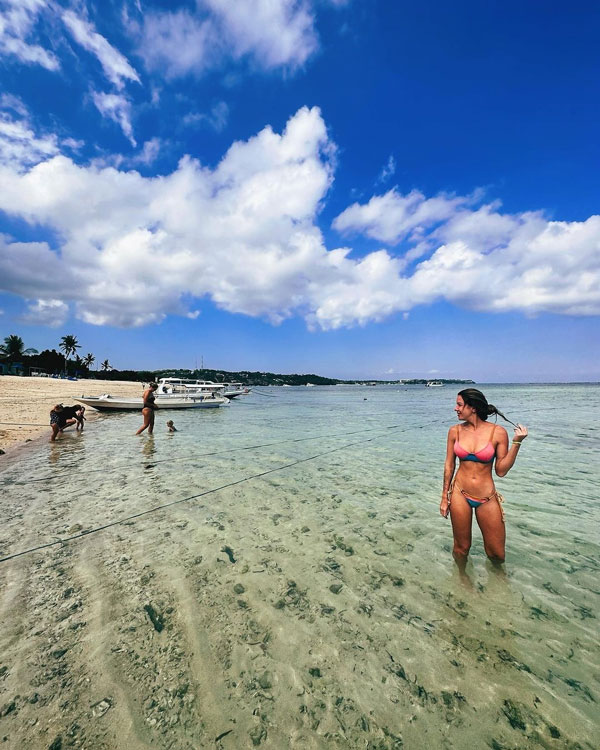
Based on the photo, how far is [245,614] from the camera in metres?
4.15

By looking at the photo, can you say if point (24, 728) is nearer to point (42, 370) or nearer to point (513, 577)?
point (513, 577)

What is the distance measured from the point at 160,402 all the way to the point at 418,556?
3189cm

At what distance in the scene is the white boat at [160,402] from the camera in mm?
29083

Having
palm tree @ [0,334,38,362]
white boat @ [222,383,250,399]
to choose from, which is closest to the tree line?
palm tree @ [0,334,38,362]

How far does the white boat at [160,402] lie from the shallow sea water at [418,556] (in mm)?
16283

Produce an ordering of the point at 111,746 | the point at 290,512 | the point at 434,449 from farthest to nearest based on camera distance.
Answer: the point at 434,449 → the point at 290,512 → the point at 111,746

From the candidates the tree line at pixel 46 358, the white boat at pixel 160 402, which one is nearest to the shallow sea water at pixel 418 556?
the white boat at pixel 160 402

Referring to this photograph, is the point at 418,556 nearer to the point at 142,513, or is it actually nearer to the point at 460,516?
the point at 460,516

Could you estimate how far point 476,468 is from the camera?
4.58m

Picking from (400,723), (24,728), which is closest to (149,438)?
(24,728)

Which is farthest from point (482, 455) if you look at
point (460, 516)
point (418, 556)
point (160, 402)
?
point (160, 402)

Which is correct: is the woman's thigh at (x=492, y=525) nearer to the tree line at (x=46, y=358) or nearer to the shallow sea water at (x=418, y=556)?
the shallow sea water at (x=418, y=556)

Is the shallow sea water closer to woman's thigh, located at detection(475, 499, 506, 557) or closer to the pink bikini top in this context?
woman's thigh, located at detection(475, 499, 506, 557)

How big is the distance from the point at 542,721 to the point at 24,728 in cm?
426
